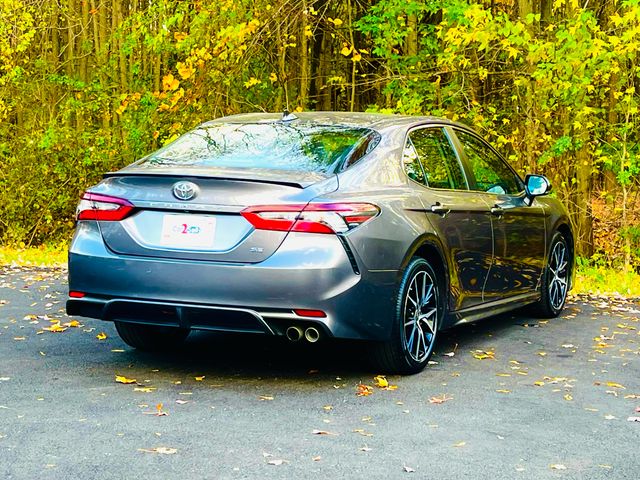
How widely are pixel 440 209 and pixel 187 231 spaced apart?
1730 mm

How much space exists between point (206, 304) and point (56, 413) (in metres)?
0.99

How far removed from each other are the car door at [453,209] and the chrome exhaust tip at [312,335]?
119cm

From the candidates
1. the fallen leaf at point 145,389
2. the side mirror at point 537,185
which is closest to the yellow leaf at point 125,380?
the fallen leaf at point 145,389

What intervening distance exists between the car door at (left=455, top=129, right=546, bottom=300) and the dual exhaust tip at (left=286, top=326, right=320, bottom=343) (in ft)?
6.78

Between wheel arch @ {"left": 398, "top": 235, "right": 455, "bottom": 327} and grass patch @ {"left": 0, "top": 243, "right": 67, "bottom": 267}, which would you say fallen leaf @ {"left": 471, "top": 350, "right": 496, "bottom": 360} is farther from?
grass patch @ {"left": 0, "top": 243, "right": 67, "bottom": 267}

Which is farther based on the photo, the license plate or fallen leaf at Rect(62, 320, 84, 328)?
fallen leaf at Rect(62, 320, 84, 328)

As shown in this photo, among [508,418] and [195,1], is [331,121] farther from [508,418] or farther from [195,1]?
[195,1]

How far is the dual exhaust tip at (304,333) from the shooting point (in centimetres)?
571

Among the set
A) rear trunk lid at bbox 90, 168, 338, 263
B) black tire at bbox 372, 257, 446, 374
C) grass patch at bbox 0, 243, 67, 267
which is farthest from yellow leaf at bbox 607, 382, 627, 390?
grass patch at bbox 0, 243, 67, 267

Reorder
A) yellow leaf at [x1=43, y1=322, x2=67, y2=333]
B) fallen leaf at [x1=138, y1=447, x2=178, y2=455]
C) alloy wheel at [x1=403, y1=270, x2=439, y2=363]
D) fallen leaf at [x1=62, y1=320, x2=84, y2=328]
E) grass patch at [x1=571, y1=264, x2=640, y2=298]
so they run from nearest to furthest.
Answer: fallen leaf at [x1=138, y1=447, x2=178, y2=455] → alloy wheel at [x1=403, y1=270, x2=439, y2=363] → yellow leaf at [x1=43, y1=322, x2=67, y2=333] → fallen leaf at [x1=62, y1=320, x2=84, y2=328] → grass patch at [x1=571, y1=264, x2=640, y2=298]

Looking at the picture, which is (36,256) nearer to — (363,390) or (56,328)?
(56,328)

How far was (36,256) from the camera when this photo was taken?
15.7m

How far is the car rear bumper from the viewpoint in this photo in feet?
18.4

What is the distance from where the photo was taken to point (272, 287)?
5.60 m
